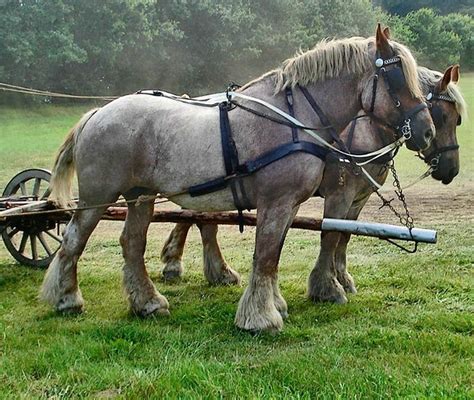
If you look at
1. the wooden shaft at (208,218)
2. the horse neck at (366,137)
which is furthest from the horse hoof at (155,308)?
the horse neck at (366,137)

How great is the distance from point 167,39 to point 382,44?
21.8 m

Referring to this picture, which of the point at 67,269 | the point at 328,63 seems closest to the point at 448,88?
the point at 328,63

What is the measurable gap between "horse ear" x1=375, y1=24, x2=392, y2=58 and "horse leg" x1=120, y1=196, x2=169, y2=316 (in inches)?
86.1

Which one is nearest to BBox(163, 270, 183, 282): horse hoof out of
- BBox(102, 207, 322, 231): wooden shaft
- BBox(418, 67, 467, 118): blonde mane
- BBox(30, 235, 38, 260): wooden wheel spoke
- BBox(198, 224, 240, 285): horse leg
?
BBox(198, 224, 240, 285): horse leg

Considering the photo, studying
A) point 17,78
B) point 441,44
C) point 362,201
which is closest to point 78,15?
point 17,78

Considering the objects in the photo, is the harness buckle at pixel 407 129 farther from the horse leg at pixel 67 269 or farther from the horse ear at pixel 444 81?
the horse leg at pixel 67 269

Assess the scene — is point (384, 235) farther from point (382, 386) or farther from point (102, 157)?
point (102, 157)

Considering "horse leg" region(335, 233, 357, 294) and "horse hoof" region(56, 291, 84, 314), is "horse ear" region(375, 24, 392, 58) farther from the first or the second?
"horse hoof" region(56, 291, 84, 314)

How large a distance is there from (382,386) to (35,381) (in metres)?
1.95

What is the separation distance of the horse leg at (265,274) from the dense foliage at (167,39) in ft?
62.8

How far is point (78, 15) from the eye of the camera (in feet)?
78.6

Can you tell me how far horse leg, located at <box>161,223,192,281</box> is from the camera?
6.26 meters

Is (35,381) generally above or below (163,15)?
below

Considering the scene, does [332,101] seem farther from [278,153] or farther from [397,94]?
[278,153]
